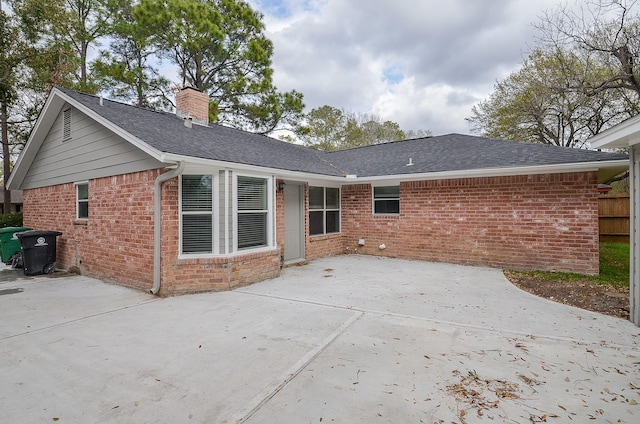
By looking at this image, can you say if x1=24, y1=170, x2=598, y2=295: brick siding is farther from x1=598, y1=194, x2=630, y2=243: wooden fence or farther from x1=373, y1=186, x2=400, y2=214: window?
x1=598, y1=194, x2=630, y2=243: wooden fence

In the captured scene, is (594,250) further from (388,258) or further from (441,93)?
(441,93)


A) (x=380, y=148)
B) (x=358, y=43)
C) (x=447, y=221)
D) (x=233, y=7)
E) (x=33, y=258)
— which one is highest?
(x=233, y=7)

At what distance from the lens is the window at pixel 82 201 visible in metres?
7.73

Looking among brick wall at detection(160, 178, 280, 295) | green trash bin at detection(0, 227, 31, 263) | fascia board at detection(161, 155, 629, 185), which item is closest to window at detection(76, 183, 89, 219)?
green trash bin at detection(0, 227, 31, 263)

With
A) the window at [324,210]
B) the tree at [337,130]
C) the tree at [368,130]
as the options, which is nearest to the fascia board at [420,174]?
the window at [324,210]

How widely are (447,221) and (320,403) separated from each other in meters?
7.48

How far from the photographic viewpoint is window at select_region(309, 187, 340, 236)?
9727 millimetres

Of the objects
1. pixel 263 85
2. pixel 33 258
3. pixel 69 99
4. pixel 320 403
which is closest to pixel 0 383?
pixel 320 403

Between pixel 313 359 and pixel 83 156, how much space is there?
7.70 m

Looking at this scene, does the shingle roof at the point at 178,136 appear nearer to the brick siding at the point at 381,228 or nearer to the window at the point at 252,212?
the window at the point at 252,212

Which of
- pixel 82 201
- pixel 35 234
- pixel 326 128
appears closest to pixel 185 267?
pixel 82 201

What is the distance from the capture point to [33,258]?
294 inches

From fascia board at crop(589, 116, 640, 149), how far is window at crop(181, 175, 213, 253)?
6319 mm

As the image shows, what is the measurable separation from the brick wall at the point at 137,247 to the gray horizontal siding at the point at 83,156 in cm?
24
